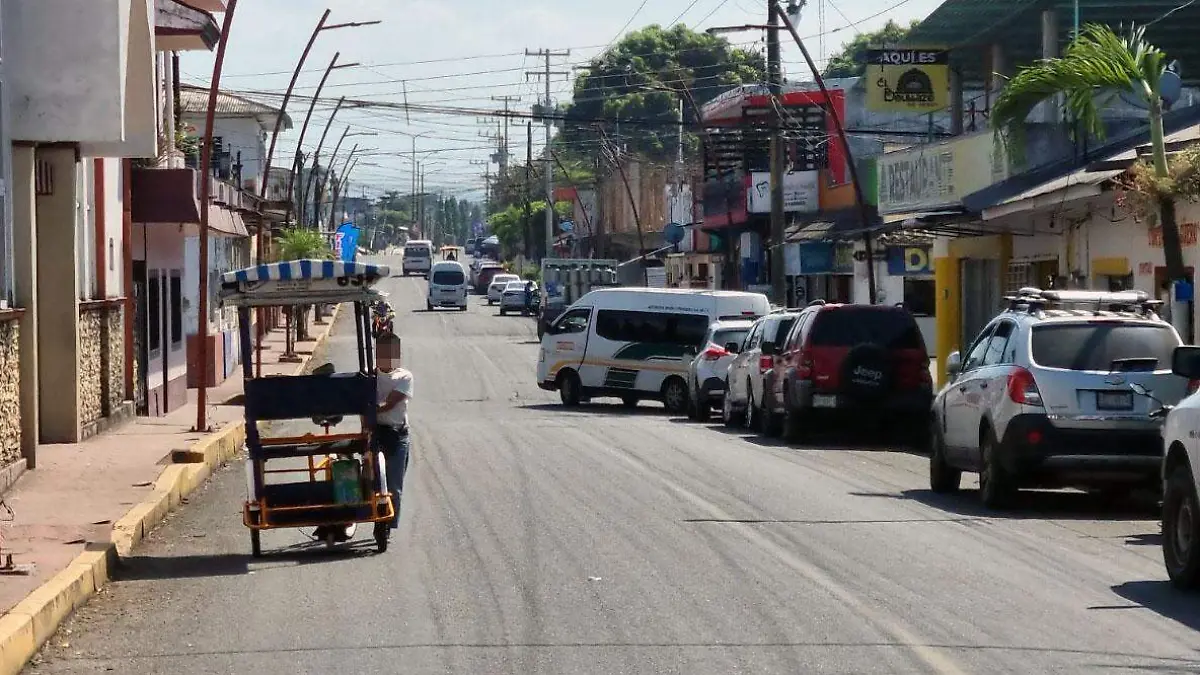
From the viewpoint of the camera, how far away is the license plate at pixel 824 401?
77.9 feet

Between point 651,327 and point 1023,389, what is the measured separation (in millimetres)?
19239

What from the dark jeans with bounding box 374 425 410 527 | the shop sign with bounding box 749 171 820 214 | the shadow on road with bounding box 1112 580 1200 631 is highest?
the shop sign with bounding box 749 171 820 214

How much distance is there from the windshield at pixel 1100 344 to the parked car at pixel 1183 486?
12.5ft

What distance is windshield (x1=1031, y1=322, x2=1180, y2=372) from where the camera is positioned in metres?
15.2

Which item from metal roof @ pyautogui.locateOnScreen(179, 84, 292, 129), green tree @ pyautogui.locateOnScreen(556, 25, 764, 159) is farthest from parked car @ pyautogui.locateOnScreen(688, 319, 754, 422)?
green tree @ pyautogui.locateOnScreen(556, 25, 764, 159)

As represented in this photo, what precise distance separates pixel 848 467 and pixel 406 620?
11389mm

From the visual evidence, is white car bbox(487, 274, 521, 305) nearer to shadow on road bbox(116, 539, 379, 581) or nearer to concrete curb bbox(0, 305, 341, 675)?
concrete curb bbox(0, 305, 341, 675)

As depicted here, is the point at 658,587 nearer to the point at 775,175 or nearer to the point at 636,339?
the point at 636,339

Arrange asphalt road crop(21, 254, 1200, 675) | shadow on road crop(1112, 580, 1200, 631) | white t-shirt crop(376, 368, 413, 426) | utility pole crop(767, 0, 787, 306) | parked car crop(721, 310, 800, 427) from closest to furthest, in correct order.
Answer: asphalt road crop(21, 254, 1200, 675)
shadow on road crop(1112, 580, 1200, 631)
white t-shirt crop(376, 368, 413, 426)
parked car crop(721, 310, 800, 427)
utility pole crop(767, 0, 787, 306)

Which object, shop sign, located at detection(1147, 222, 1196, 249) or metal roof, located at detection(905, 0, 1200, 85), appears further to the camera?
metal roof, located at detection(905, 0, 1200, 85)

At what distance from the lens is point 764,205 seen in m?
57.4

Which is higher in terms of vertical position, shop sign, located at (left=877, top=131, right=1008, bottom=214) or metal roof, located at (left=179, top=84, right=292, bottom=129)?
metal roof, located at (left=179, top=84, right=292, bottom=129)

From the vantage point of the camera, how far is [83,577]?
11.1 metres

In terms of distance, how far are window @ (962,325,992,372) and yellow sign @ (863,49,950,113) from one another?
66.1 feet
